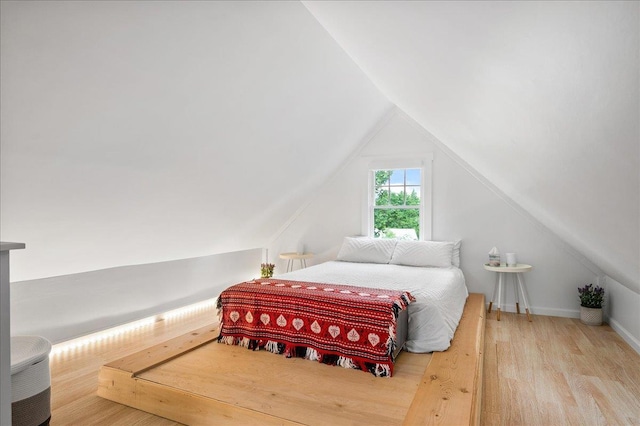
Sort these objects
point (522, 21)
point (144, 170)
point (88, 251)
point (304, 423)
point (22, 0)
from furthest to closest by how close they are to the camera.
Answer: point (88, 251) → point (144, 170) → point (304, 423) → point (22, 0) → point (522, 21)

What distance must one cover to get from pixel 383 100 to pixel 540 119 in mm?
3565

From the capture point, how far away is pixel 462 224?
4.93 metres

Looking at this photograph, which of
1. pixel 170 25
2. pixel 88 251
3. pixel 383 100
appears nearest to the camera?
pixel 170 25

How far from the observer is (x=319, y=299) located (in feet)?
9.31

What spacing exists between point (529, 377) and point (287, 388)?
1.80m

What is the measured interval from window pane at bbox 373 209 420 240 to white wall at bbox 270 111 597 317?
250 millimetres

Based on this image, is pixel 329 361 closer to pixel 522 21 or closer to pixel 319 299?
pixel 319 299

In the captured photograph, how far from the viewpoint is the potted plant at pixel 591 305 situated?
4102 mm

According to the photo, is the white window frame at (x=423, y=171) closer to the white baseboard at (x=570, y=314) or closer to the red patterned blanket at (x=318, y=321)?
the white baseboard at (x=570, y=314)

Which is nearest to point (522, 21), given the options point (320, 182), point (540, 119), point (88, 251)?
point (540, 119)

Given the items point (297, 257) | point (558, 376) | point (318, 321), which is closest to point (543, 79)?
point (318, 321)

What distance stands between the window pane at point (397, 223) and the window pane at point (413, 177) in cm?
37

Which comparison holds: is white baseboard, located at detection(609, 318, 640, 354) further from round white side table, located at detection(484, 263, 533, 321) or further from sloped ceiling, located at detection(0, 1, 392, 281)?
sloped ceiling, located at detection(0, 1, 392, 281)

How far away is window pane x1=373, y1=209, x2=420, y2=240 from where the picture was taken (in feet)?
17.2
